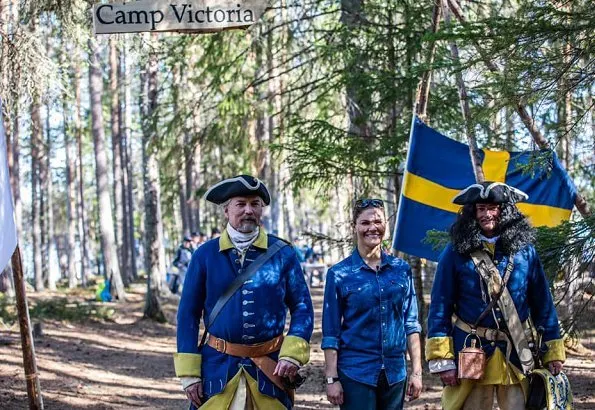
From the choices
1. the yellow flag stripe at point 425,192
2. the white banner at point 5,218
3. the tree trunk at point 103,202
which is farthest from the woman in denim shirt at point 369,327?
the tree trunk at point 103,202

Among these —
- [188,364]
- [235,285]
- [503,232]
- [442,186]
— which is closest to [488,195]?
[503,232]

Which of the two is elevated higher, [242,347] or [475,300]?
[475,300]

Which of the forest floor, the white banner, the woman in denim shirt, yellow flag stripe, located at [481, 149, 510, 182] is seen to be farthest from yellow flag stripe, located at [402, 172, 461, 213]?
the white banner

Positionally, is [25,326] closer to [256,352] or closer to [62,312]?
[256,352]

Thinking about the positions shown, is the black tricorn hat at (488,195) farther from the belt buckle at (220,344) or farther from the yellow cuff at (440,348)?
the belt buckle at (220,344)

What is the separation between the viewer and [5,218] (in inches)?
262

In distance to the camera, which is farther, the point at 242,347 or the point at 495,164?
the point at 495,164

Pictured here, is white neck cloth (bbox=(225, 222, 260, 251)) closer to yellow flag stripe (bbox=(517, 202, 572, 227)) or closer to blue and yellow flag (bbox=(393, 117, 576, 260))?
blue and yellow flag (bbox=(393, 117, 576, 260))

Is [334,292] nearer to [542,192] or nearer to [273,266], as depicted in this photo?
[273,266]

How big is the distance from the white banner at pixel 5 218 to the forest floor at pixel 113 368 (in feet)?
12.5

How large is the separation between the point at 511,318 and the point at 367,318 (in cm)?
91

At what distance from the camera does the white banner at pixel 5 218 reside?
6520 mm

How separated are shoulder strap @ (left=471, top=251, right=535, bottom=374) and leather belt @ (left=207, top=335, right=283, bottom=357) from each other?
1.36m

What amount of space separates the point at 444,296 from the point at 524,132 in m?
4.60
